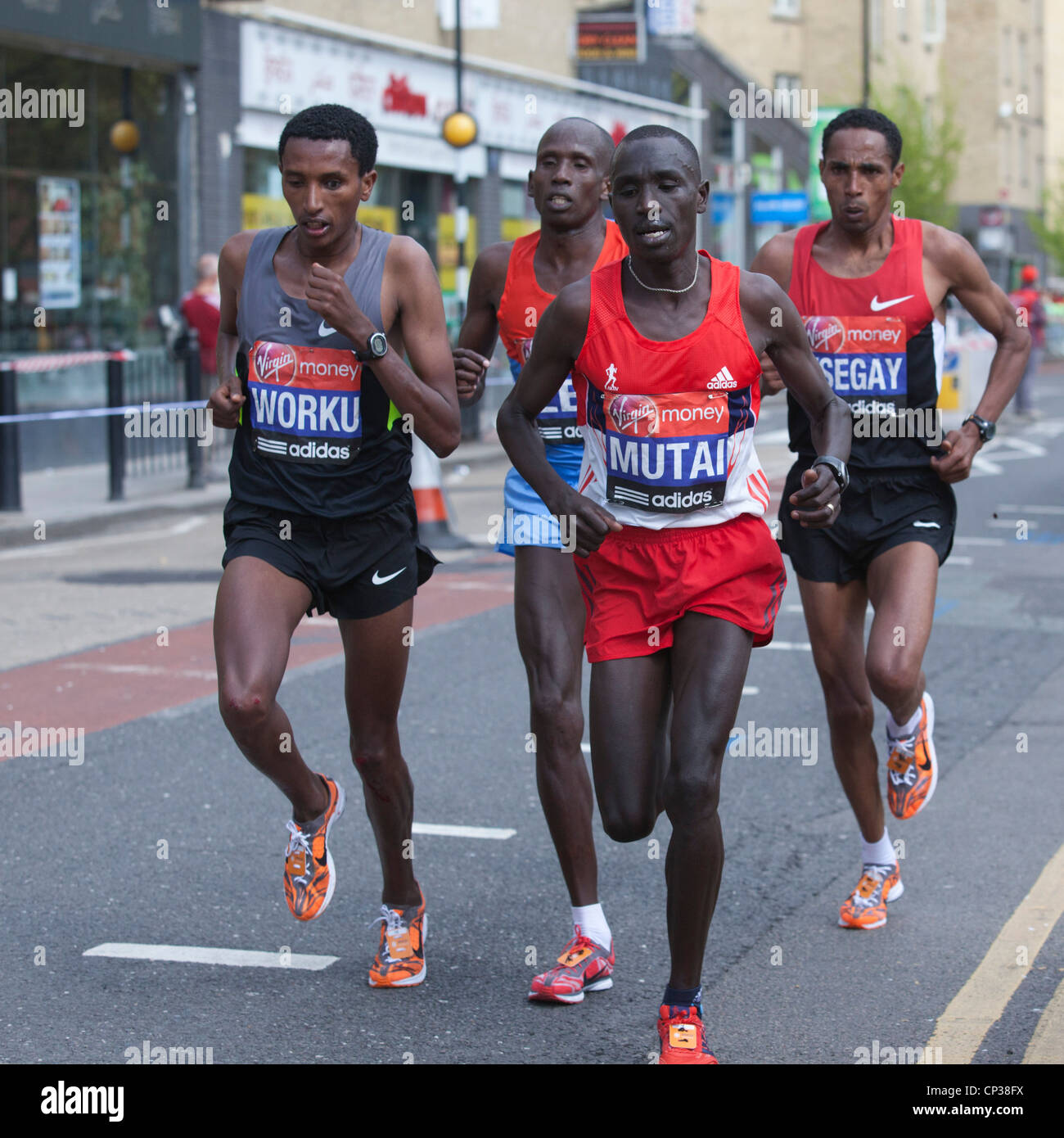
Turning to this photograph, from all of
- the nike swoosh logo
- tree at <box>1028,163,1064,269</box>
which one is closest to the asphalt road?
the nike swoosh logo

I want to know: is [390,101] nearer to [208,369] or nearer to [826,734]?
[208,369]

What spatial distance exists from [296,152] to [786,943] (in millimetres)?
2456

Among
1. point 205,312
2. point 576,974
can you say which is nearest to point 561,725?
point 576,974

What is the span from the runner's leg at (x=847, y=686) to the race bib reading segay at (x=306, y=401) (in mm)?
1491

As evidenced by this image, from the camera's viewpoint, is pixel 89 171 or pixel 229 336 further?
A: pixel 89 171

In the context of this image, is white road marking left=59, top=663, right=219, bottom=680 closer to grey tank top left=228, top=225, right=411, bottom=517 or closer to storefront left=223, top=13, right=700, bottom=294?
grey tank top left=228, top=225, right=411, bottom=517

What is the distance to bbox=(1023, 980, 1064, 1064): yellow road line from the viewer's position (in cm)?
396

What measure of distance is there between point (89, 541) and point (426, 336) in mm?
9808

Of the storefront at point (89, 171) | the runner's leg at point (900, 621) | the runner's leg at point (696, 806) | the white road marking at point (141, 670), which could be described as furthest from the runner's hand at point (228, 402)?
the storefront at point (89, 171)

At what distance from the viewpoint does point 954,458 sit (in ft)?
16.8

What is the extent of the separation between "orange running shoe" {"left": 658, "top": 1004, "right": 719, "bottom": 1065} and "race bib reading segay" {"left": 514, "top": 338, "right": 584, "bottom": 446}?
5.26 feet

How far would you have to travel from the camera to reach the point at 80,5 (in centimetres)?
1880

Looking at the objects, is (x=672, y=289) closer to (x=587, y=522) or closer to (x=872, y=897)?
(x=587, y=522)

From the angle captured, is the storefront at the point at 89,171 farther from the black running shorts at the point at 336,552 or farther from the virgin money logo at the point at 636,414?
the virgin money logo at the point at 636,414
